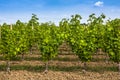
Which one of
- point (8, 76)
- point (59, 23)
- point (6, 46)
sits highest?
point (59, 23)

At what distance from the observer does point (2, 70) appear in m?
19.8

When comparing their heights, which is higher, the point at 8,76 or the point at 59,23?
the point at 59,23

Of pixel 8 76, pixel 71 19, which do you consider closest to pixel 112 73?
pixel 8 76

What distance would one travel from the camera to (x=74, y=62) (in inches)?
894

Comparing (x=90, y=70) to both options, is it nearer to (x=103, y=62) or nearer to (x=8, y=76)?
(x=103, y=62)

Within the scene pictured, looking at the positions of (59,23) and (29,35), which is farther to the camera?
(59,23)

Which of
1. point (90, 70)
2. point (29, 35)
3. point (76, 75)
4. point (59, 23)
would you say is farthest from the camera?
point (59, 23)

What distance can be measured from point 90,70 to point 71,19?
23.4ft

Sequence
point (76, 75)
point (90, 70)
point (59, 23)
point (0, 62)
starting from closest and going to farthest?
1. point (76, 75)
2. point (90, 70)
3. point (0, 62)
4. point (59, 23)

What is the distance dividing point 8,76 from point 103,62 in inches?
311

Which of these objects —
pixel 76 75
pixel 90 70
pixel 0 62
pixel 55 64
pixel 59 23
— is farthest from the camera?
pixel 59 23

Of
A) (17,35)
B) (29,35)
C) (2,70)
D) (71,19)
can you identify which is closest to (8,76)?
(2,70)

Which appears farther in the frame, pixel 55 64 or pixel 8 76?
pixel 55 64

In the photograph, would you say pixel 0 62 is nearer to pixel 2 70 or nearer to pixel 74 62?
pixel 2 70
